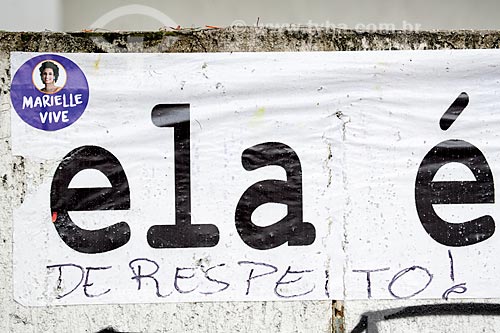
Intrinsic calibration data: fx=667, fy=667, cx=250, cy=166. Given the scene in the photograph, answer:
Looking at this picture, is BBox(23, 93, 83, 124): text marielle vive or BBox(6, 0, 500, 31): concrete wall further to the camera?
BBox(6, 0, 500, 31): concrete wall

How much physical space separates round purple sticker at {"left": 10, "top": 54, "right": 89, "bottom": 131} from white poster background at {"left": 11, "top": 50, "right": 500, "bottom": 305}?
3cm

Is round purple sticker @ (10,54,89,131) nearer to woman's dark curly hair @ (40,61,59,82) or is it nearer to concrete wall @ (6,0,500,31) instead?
woman's dark curly hair @ (40,61,59,82)

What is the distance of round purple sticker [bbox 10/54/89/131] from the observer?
2525mm

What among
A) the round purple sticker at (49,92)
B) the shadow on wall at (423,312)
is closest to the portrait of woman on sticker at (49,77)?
the round purple sticker at (49,92)

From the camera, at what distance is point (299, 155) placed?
2572 mm

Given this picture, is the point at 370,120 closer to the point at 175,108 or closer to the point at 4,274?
the point at 175,108

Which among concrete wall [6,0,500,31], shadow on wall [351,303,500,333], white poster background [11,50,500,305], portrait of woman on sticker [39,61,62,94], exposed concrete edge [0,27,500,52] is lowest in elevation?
shadow on wall [351,303,500,333]

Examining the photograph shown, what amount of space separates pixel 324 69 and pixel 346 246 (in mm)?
689

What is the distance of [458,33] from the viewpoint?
2.62m

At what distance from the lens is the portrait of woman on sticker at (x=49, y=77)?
2533 millimetres

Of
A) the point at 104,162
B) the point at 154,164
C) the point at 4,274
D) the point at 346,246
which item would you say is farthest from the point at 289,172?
the point at 4,274

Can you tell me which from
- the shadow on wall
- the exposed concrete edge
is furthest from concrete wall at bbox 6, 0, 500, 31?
the shadow on wall

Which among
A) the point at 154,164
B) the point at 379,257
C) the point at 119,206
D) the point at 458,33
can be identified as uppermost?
the point at 458,33

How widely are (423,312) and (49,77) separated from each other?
1.70 metres
